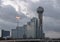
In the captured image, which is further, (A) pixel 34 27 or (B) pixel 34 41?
(A) pixel 34 27

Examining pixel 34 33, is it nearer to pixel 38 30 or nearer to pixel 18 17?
pixel 38 30

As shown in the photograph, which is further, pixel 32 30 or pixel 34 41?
pixel 32 30

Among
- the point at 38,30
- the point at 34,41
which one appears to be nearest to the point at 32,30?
the point at 38,30

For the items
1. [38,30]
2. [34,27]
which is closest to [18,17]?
[38,30]

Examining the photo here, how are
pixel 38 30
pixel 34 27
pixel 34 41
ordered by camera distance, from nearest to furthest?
pixel 34 41, pixel 38 30, pixel 34 27

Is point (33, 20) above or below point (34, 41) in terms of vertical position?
above

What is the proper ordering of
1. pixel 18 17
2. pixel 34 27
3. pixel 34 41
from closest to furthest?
pixel 34 41 < pixel 18 17 < pixel 34 27

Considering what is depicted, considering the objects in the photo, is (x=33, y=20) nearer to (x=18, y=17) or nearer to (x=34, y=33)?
(x=34, y=33)

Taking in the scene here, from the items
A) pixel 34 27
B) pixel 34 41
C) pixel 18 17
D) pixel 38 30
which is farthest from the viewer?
pixel 34 27

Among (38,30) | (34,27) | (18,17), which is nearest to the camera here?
(18,17)
